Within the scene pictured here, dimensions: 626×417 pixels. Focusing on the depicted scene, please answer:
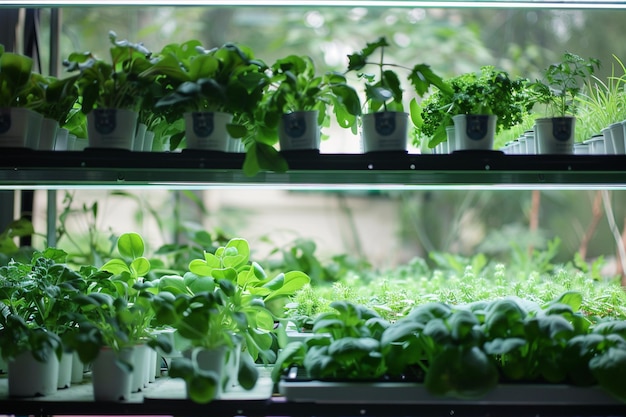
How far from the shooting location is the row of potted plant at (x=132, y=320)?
3.87ft

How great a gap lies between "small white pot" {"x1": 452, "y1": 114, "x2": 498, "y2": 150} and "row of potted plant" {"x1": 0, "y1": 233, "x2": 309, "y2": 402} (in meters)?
0.51

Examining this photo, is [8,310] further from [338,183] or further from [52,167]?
[338,183]

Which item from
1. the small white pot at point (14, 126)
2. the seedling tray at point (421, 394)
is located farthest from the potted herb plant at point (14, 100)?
the seedling tray at point (421, 394)

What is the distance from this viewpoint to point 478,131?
1282 mm

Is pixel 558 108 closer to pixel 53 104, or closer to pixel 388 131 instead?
pixel 388 131

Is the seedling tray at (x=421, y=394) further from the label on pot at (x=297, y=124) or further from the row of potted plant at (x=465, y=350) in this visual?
the label on pot at (x=297, y=124)

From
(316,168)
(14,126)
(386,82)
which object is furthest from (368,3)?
(14,126)

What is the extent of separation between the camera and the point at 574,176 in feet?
4.34

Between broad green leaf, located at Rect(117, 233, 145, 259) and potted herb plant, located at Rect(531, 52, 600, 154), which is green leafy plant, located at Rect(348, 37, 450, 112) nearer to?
potted herb plant, located at Rect(531, 52, 600, 154)

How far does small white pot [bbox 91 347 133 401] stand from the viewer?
120cm

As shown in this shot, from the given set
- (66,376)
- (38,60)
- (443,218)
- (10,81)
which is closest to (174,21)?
(38,60)

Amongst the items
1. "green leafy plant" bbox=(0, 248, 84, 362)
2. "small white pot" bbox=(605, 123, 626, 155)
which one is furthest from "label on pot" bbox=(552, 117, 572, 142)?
"green leafy plant" bbox=(0, 248, 84, 362)

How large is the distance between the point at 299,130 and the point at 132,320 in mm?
546

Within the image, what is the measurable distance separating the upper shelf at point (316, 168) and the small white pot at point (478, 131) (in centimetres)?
2
